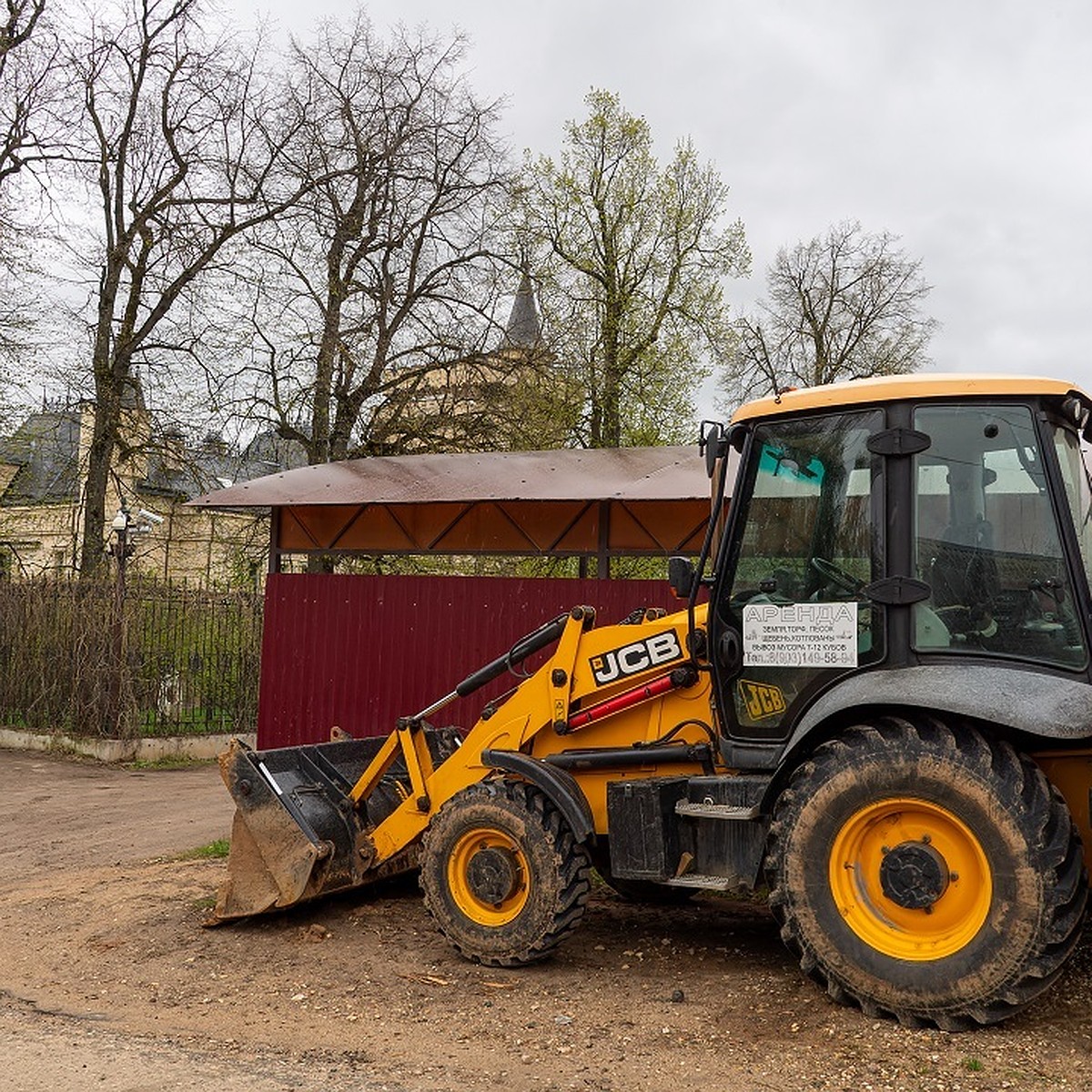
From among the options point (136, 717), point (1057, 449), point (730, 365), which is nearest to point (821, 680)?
point (1057, 449)

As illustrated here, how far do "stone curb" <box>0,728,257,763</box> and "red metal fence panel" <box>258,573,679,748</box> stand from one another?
12.3 feet

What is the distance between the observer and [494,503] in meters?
13.0

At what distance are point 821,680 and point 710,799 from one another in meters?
0.77

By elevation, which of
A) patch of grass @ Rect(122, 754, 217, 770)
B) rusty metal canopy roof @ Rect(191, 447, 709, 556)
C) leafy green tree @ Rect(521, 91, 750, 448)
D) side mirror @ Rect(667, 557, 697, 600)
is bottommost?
patch of grass @ Rect(122, 754, 217, 770)

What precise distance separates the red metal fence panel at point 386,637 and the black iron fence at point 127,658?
4617 millimetres

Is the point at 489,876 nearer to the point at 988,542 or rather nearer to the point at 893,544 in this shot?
the point at 893,544

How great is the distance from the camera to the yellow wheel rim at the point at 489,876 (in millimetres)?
5938

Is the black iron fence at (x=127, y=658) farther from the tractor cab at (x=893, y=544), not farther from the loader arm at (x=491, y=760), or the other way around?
the tractor cab at (x=893, y=544)

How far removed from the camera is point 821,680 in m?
5.34

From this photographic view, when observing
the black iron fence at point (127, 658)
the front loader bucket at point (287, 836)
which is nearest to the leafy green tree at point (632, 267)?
the black iron fence at point (127, 658)

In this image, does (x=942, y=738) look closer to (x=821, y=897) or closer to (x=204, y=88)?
(x=821, y=897)

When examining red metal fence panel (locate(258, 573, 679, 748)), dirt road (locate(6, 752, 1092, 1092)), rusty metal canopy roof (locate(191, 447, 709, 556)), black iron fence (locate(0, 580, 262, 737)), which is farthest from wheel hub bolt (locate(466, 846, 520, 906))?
black iron fence (locate(0, 580, 262, 737))

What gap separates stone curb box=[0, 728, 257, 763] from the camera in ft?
56.3

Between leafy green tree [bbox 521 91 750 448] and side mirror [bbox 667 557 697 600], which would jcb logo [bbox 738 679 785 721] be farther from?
leafy green tree [bbox 521 91 750 448]
